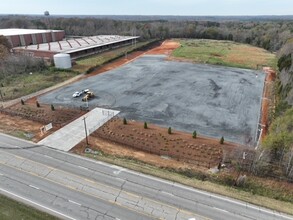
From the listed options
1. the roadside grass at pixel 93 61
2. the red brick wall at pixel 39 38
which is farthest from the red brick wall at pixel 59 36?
the roadside grass at pixel 93 61

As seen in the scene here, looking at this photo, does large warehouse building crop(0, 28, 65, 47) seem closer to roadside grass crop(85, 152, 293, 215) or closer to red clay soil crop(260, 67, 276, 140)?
roadside grass crop(85, 152, 293, 215)

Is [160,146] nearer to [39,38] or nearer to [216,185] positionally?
[216,185]

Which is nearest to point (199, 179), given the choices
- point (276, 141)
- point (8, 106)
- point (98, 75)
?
point (276, 141)

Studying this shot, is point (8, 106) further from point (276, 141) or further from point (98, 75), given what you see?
point (276, 141)

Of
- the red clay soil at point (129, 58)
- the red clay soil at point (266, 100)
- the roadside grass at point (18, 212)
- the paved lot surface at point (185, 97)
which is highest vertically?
the red clay soil at point (129, 58)

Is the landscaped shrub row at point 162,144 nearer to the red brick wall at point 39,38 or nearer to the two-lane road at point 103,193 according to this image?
the two-lane road at point 103,193
